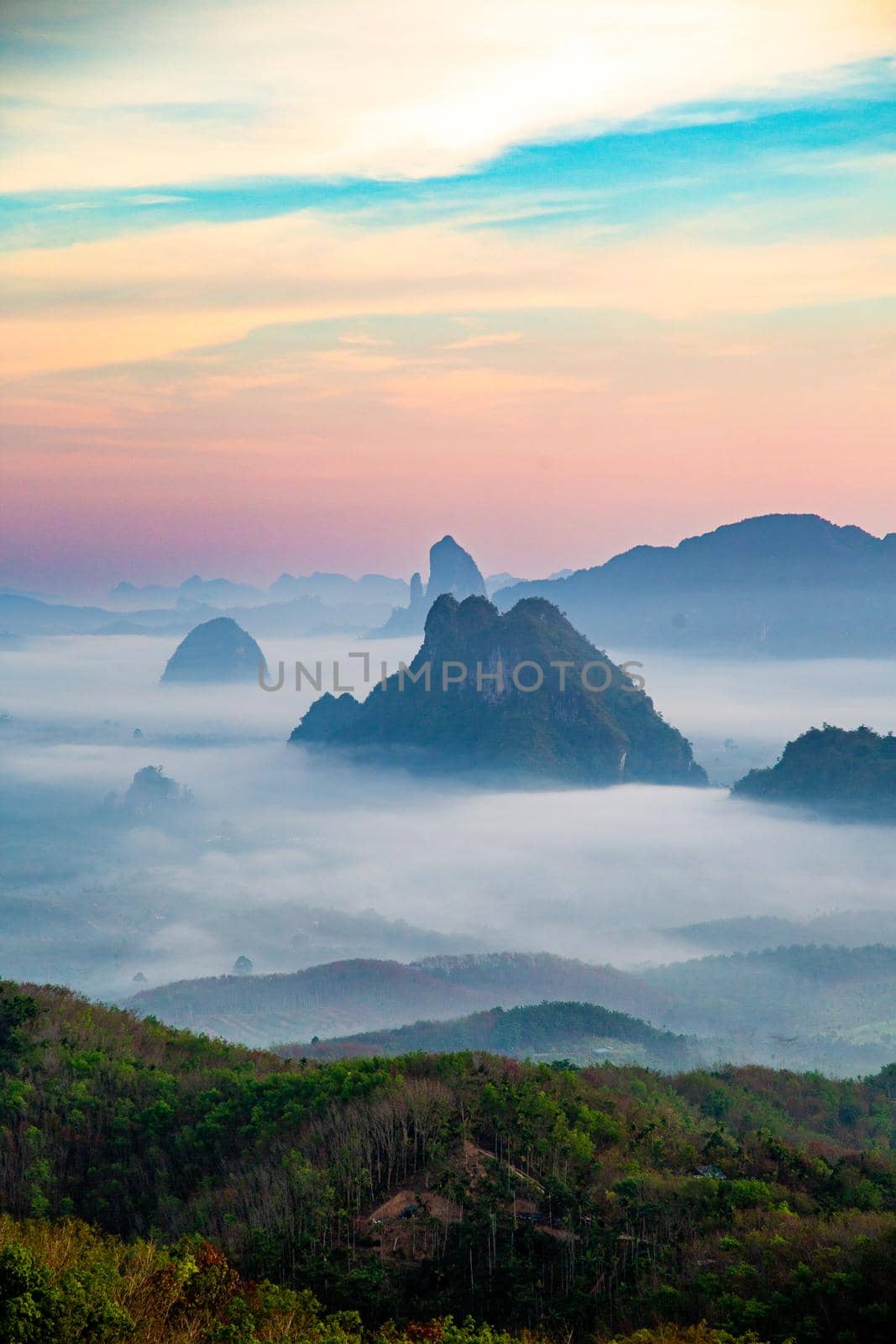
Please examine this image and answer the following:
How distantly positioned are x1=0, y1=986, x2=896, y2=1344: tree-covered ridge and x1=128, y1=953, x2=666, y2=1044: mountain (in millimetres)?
60484

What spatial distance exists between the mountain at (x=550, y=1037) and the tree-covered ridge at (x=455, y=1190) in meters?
40.5

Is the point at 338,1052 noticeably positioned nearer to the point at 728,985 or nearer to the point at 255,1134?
the point at 255,1134

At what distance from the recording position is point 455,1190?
73.8 ft

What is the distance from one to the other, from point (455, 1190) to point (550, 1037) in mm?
57262

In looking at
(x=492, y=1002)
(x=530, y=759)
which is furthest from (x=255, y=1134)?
(x=530, y=759)

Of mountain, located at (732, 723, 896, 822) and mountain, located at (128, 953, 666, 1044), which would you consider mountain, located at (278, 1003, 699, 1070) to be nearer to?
mountain, located at (128, 953, 666, 1044)

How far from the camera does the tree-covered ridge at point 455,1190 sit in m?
19.6

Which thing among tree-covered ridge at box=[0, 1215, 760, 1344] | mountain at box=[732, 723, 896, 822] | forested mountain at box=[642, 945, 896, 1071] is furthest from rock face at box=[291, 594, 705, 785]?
tree-covered ridge at box=[0, 1215, 760, 1344]

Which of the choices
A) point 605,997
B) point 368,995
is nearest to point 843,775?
point 605,997

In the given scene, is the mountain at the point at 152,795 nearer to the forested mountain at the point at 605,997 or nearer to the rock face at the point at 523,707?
the rock face at the point at 523,707

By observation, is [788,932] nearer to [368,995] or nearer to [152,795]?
[368,995]

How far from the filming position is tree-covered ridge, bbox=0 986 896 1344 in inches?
773

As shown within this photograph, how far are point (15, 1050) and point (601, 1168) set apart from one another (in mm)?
18316

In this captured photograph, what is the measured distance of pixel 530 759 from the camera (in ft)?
550
